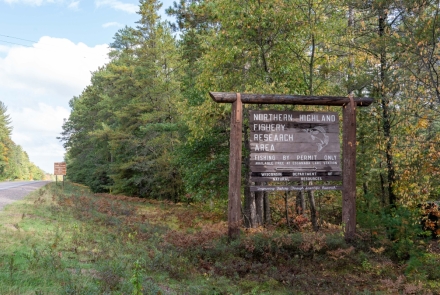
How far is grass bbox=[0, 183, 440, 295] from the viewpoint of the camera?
549cm

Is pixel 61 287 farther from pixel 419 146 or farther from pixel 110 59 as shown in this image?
pixel 110 59

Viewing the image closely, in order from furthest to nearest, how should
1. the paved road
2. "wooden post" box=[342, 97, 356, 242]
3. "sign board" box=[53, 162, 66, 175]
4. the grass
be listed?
1. "sign board" box=[53, 162, 66, 175]
2. the paved road
3. "wooden post" box=[342, 97, 356, 242]
4. the grass

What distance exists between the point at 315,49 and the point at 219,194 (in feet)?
22.8

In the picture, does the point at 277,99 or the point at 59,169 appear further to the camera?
the point at 59,169

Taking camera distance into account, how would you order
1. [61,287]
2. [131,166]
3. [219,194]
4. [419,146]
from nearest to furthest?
[61,287], [419,146], [219,194], [131,166]

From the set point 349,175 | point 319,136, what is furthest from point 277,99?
point 349,175

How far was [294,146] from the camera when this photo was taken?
29.5 feet

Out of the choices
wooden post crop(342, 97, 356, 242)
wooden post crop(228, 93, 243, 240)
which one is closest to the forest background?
wooden post crop(342, 97, 356, 242)

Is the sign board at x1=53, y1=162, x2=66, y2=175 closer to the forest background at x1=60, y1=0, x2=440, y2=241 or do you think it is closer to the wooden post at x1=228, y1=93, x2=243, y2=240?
the forest background at x1=60, y1=0, x2=440, y2=241

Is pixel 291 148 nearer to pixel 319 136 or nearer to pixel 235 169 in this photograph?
pixel 319 136

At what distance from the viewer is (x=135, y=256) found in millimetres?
7648

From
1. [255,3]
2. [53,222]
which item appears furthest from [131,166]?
[255,3]

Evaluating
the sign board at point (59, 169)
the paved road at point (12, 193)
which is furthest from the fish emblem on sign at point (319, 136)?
the sign board at point (59, 169)

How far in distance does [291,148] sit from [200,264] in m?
3.62
